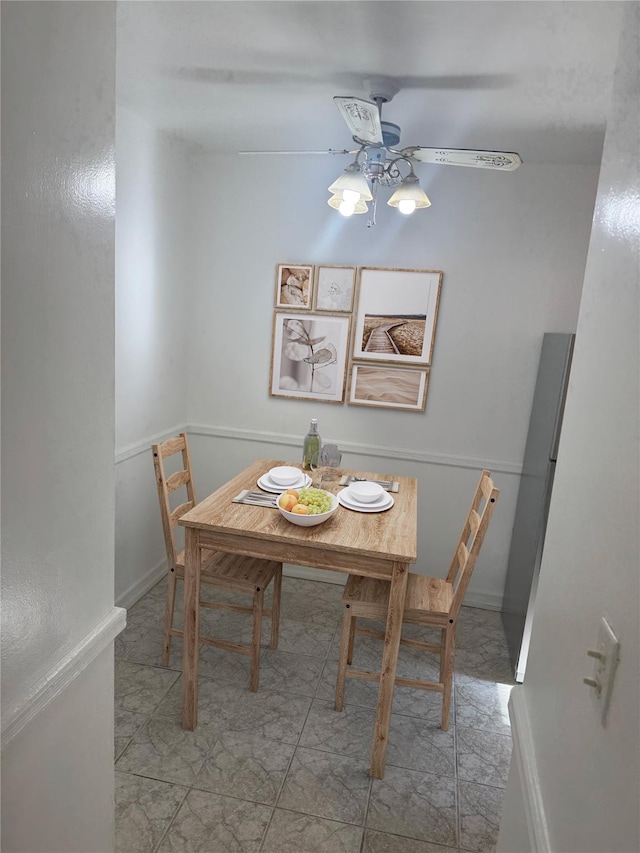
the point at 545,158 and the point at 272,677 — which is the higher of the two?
the point at 545,158

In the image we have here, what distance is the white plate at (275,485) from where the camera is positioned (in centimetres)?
267

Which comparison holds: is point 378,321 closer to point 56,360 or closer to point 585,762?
point 56,360

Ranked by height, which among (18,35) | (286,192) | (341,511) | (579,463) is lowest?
(341,511)

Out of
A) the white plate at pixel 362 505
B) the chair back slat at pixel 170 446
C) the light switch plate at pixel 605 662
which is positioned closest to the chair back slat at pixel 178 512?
the chair back slat at pixel 170 446

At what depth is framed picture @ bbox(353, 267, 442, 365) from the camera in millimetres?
3396

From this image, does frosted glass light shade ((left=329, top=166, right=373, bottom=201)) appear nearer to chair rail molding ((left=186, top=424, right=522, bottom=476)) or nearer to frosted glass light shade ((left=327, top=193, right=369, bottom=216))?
frosted glass light shade ((left=327, top=193, right=369, bottom=216))

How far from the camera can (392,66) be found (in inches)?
84.3

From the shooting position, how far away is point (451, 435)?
11.6 feet

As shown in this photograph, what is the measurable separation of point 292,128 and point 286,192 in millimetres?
524

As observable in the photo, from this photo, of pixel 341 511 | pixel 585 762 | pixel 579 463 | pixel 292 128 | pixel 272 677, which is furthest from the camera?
pixel 292 128

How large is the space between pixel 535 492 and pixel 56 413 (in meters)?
2.50

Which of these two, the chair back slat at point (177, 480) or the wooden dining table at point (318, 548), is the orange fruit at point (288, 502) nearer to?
the wooden dining table at point (318, 548)

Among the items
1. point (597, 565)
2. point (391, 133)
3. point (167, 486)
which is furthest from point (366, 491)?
point (597, 565)

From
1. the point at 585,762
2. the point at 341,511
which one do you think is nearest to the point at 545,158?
the point at 341,511
